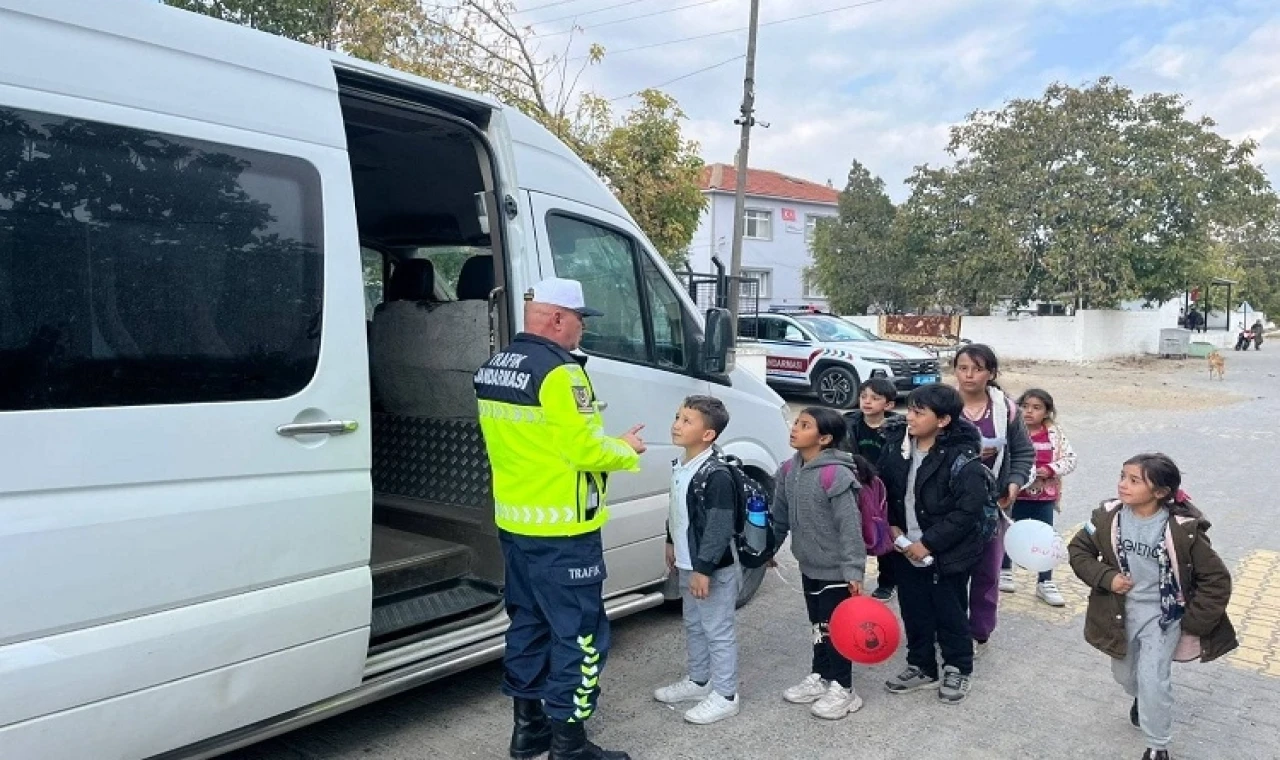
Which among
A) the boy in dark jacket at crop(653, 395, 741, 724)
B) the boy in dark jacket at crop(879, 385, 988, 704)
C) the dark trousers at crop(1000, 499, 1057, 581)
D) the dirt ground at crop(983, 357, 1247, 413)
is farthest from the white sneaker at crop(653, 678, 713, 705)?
the dirt ground at crop(983, 357, 1247, 413)

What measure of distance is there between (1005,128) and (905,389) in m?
14.1

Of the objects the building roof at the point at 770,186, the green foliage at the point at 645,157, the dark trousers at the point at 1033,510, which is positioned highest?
the building roof at the point at 770,186

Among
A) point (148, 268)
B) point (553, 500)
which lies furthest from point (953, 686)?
point (148, 268)

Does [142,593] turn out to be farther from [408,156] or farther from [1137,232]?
[1137,232]

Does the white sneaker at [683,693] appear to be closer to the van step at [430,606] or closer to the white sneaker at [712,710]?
the white sneaker at [712,710]

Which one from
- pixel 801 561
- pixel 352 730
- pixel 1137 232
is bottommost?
pixel 352 730

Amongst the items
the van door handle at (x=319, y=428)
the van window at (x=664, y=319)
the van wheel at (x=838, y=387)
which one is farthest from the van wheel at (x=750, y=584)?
the van wheel at (x=838, y=387)

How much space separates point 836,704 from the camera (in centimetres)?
378

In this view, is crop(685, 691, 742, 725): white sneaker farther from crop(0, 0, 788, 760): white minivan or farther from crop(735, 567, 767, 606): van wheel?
crop(735, 567, 767, 606): van wheel

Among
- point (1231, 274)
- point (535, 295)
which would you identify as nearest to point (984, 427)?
point (535, 295)

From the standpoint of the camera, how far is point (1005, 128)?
83.4ft

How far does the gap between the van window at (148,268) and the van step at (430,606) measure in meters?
1.11

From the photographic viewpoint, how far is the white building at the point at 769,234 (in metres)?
38.3

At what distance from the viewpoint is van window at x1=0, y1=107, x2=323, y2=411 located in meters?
2.31
